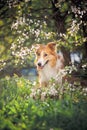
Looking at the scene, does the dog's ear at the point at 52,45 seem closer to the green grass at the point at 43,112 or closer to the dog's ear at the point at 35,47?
the dog's ear at the point at 35,47

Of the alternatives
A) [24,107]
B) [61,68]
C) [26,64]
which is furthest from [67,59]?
[24,107]

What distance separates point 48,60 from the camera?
8.17 metres

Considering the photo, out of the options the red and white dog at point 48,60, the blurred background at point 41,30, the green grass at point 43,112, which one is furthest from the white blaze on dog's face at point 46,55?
the green grass at point 43,112

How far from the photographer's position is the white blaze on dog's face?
8.14 metres

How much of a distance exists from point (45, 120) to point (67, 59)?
283 cm

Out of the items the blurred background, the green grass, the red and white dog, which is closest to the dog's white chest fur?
the red and white dog

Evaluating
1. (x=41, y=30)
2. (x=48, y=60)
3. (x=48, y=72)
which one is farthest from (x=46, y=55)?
(x=41, y=30)

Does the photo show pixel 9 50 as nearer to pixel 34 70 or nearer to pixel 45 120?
pixel 34 70

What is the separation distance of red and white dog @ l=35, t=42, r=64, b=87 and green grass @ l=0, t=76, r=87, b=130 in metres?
0.44

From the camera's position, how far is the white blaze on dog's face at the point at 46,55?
320 inches

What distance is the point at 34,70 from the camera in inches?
356

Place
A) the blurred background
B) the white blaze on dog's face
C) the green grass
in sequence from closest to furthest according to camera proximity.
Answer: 1. the green grass
2. the white blaze on dog's face
3. the blurred background

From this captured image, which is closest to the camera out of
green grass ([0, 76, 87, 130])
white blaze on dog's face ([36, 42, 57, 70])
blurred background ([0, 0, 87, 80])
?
green grass ([0, 76, 87, 130])

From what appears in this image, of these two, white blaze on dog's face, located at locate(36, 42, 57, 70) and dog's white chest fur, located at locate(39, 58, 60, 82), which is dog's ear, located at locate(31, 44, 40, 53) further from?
dog's white chest fur, located at locate(39, 58, 60, 82)
